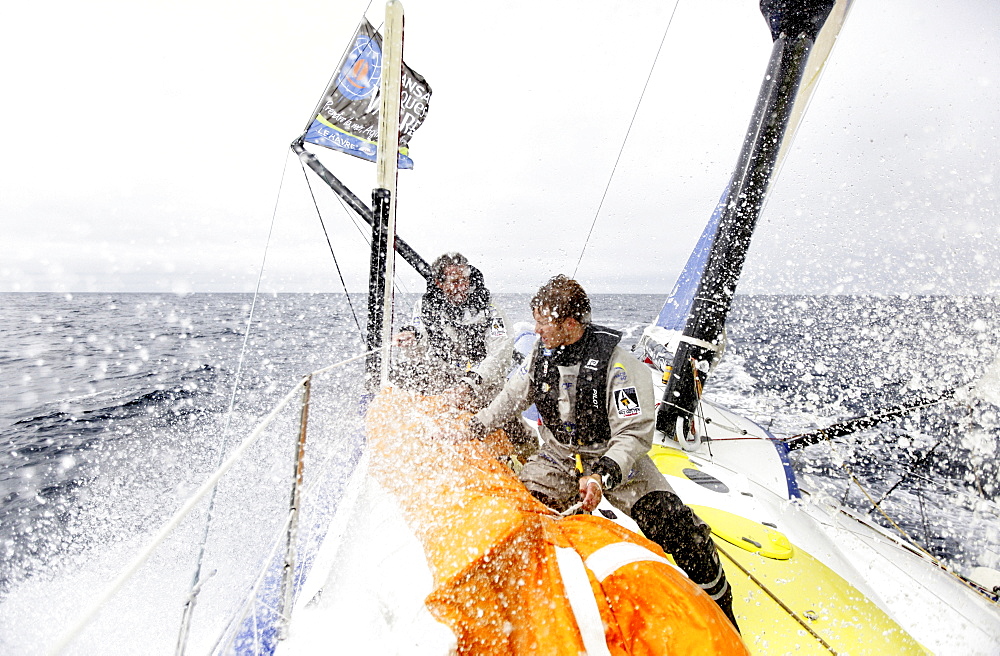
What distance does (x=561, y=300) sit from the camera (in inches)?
79.4

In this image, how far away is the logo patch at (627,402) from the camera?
1.97 m

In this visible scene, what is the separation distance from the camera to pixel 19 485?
18.4 ft

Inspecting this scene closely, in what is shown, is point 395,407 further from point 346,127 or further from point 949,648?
point 346,127

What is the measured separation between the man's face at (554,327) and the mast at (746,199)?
2.29 meters

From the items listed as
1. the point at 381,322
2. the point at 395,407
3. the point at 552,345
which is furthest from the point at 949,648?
the point at 381,322

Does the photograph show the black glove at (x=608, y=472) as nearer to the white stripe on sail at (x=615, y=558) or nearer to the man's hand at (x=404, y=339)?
the white stripe on sail at (x=615, y=558)

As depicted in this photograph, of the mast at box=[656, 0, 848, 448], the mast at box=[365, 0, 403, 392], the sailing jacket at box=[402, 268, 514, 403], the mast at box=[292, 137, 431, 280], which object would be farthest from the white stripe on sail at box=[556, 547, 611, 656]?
the mast at box=[292, 137, 431, 280]

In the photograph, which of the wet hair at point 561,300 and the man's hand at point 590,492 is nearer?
the man's hand at point 590,492

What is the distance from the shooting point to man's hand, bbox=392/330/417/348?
4066mm

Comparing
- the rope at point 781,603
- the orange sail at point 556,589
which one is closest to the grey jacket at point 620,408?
the orange sail at point 556,589

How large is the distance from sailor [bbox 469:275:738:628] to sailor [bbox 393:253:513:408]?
5.41ft

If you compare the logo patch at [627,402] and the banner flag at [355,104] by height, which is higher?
the banner flag at [355,104]

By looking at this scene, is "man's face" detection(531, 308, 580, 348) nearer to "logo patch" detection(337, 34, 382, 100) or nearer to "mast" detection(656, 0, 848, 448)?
"mast" detection(656, 0, 848, 448)

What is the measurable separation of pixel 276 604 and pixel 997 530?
7.55m
